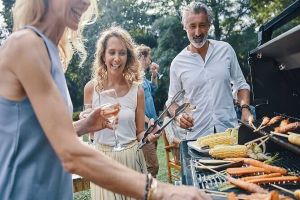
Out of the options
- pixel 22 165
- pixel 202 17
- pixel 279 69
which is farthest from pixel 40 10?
pixel 202 17

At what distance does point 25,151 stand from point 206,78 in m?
2.69

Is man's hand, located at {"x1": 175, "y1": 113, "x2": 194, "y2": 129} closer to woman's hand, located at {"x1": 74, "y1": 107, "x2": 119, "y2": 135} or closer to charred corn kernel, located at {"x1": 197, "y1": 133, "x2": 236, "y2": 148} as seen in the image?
charred corn kernel, located at {"x1": 197, "y1": 133, "x2": 236, "y2": 148}

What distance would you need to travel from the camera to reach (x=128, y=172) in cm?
135

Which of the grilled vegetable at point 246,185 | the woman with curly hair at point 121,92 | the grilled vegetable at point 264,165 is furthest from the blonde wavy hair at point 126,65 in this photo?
the grilled vegetable at point 246,185

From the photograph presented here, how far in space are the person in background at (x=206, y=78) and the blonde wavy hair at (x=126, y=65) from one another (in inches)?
18.1

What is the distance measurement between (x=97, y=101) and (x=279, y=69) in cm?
163

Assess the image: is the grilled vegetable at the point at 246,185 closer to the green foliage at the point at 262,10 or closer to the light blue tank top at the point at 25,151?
the light blue tank top at the point at 25,151

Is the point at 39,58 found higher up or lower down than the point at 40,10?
lower down

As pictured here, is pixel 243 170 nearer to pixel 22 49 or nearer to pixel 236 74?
pixel 22 49

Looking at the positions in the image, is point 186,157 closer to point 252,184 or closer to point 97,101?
point 252,184

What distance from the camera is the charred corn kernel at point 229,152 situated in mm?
2498

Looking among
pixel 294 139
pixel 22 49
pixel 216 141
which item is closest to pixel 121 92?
pixel 216 141

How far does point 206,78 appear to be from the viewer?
3.98 meters

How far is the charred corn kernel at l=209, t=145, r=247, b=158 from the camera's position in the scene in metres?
2.50
